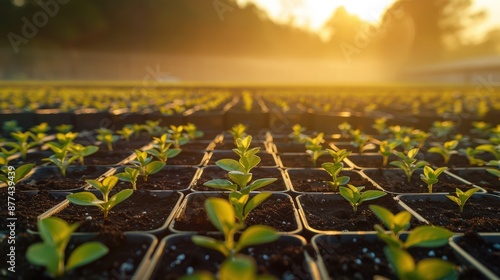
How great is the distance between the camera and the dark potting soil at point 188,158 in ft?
8.86

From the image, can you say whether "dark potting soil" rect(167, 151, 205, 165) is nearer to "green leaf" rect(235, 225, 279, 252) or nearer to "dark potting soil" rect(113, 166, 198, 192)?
"dark potting soil" rect(113, 166, 198, 192)

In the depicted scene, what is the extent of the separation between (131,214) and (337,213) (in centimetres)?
108

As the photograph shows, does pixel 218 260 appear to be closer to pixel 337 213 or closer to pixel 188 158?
pixel 337 213

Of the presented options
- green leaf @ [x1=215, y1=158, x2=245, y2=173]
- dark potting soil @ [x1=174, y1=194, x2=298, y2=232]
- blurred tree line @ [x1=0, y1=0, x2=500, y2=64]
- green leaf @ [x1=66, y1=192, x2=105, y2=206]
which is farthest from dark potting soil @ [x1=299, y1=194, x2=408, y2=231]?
blurred tree line @ [x1=0, y1=0, x2=500, y2=64]

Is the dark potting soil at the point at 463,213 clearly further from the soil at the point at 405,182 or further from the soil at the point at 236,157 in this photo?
the soil at the point at 236,157

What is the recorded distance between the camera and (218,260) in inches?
47.9

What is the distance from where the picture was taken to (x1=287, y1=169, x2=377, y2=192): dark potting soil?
203 centimetres

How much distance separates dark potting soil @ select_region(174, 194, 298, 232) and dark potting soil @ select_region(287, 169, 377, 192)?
31cm

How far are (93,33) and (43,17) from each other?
6.19m

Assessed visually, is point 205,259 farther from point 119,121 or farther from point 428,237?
point 119,121

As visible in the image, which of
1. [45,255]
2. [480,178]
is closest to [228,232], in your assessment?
[45,255]

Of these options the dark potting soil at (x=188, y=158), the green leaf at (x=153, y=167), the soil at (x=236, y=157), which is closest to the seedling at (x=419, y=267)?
the green leaf at (x=153, y=167)

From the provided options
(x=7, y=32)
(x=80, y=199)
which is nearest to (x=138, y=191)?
(x=80, y=199)

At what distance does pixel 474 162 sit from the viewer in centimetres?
255
